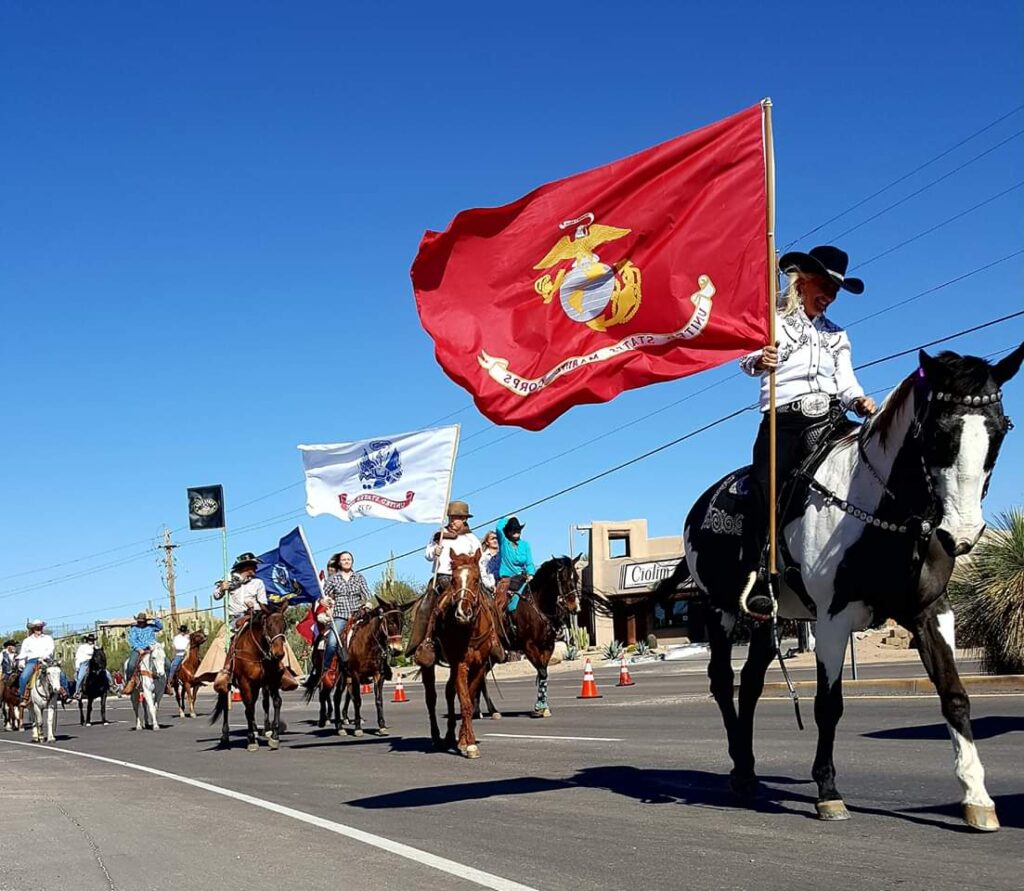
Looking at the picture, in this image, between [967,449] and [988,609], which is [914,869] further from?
[988,609]

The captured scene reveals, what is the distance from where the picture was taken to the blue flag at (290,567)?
21.5m

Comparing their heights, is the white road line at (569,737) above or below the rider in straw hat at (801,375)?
below

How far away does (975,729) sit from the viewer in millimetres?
12867

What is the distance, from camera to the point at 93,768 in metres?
16.8

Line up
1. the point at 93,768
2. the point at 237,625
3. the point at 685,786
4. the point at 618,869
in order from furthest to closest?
the point at 237,625 < the point at 93,768 < the point at 685,786 < the point at 618,869

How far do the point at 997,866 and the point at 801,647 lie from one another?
3286 centimetres

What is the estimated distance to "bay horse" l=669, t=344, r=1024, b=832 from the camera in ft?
23.3

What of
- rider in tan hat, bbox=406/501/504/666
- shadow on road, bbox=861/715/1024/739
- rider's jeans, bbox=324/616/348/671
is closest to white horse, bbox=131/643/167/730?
rider's jeans, bbox=324/616/348/671

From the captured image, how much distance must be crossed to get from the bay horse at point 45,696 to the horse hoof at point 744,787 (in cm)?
2054

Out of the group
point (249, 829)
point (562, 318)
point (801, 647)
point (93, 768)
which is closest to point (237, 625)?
point (93, 768)

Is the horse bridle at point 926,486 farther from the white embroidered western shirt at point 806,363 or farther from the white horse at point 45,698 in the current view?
the white horse at point 45,698

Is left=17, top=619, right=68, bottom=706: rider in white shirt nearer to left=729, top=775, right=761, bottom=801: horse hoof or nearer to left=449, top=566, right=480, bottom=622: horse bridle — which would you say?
left=449, top=566, right=480, bottom=622: horse bridle

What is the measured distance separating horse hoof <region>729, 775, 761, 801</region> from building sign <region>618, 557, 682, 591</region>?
153ft

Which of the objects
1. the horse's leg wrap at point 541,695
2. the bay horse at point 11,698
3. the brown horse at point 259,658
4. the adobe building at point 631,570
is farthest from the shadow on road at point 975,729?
the adobe building at point 631,570
